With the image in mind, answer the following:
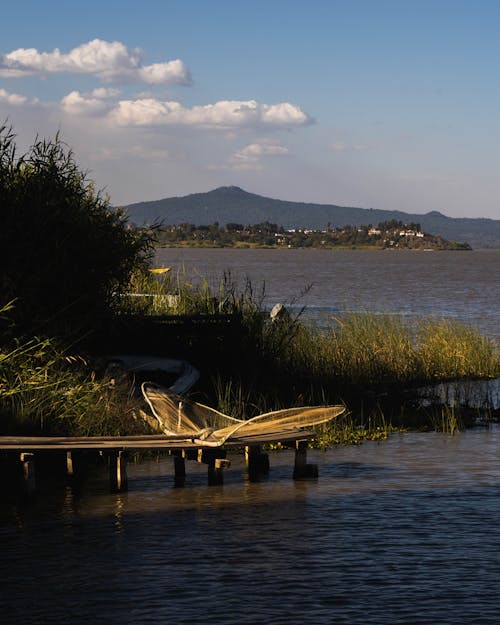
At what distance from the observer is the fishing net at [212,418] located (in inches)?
575

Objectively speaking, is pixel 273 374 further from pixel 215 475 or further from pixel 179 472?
pixel 215 475

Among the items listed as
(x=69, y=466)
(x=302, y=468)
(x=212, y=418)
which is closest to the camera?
(x=69, y=466)

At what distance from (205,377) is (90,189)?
3775 mm

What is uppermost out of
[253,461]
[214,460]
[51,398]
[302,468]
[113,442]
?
[51,398]

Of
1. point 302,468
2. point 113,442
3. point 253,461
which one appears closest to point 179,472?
point 253,461

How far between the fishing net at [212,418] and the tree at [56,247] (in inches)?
93.5

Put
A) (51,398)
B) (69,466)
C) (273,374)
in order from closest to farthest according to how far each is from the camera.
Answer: (69,466)
(51,398)
(273,374)

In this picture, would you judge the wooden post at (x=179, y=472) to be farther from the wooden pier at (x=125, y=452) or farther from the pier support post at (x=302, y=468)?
the pier support post at (x=302, y=468)

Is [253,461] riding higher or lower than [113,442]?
lower

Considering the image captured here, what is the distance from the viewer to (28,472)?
13.3m

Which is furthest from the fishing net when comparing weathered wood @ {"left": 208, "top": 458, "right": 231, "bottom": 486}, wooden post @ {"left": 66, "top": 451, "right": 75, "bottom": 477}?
wooden post @ {"left": 66, "top": 451, "right": 75, "bottom": 477}

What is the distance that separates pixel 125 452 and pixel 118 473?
35cm

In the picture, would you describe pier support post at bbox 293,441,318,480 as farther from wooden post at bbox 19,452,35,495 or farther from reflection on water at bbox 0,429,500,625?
wooden post at bbox 19,452,35,495

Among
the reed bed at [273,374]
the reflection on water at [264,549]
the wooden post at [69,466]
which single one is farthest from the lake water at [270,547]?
the reed bed at [273,374]
